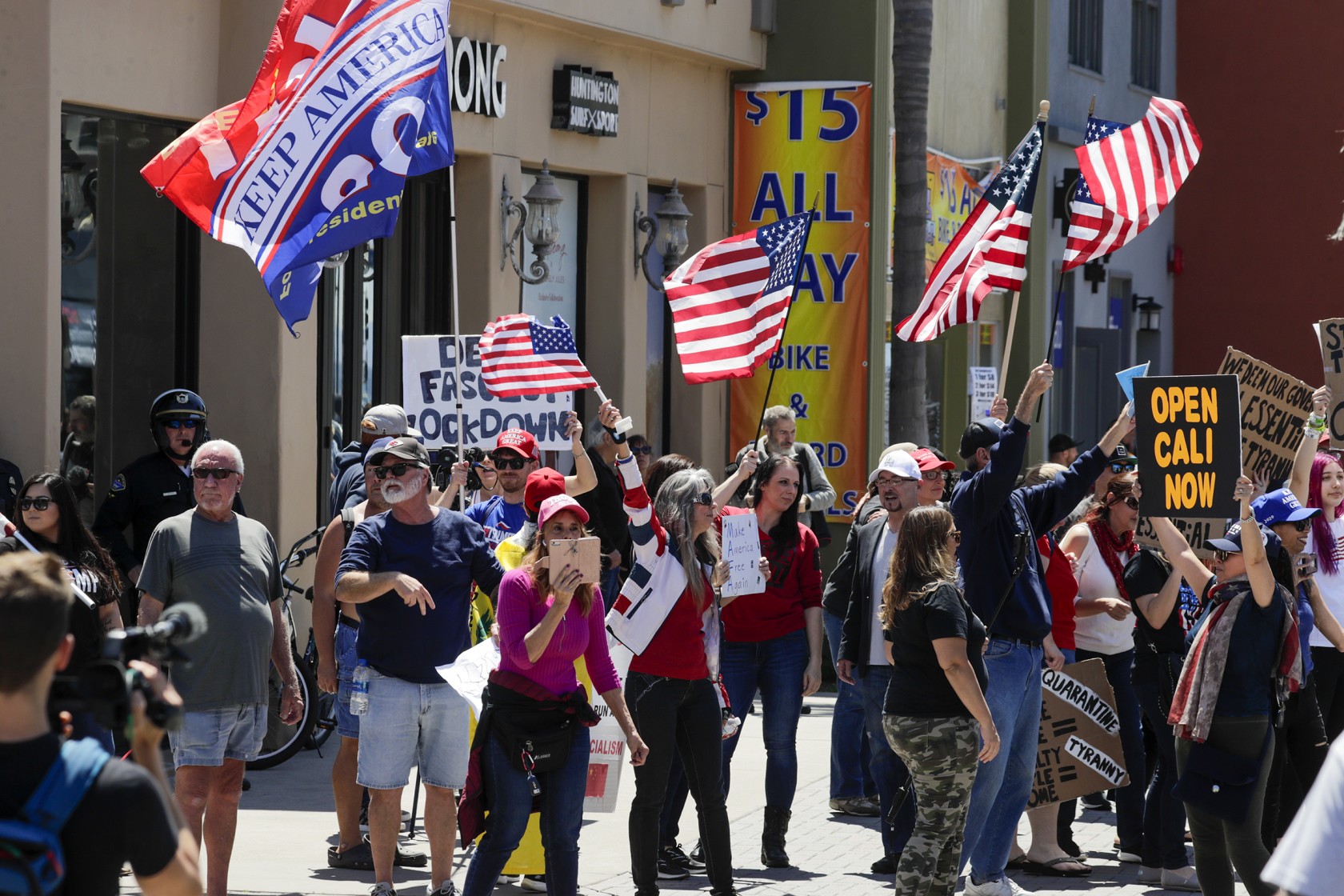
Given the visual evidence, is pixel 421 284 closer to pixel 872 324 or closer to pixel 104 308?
pixel 104 308

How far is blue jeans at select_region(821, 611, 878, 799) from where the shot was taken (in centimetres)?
1043

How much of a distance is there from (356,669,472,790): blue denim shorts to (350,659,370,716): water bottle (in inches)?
1.4

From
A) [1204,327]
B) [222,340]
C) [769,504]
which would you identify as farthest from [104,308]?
[1204,327]

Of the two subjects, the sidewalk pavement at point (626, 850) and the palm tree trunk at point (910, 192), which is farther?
the palm tree trunk at point (910, 192)

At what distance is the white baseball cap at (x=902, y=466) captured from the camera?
9102mm

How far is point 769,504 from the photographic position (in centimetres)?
980

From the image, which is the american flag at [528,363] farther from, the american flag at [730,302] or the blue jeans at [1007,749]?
the blue jeans at [1007,749]

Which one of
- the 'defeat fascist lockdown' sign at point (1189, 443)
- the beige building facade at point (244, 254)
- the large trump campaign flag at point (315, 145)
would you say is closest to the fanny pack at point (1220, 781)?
the 'defeat fascist lockdown' sign at point (1189, 443)

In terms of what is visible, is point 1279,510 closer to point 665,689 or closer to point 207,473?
point 665,689

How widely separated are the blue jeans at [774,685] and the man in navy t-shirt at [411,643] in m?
1.97

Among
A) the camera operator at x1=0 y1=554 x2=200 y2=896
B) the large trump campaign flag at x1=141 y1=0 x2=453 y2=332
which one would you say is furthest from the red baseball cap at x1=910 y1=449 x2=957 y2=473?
the camera operator at x1=0 y1=554 x2=200 y2=896

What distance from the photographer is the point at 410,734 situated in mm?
8008

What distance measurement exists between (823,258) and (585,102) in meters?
3.07

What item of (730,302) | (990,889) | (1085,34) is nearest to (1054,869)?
(990,889)
